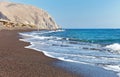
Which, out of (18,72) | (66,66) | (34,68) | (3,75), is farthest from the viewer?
(66,66)

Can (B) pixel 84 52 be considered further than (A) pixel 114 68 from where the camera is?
Yes

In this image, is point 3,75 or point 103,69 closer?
point 3,75

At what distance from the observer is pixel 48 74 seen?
12.7 m

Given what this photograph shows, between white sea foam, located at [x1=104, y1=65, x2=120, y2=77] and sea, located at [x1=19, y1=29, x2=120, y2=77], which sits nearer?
white sea foam, located at [x1=104, y1=65, x2=120, y2=77]

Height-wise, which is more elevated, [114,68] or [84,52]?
[114,68]

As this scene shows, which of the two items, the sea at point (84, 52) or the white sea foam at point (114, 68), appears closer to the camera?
the white sea foam at point (114, 68)

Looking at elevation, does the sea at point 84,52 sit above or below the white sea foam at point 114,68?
below

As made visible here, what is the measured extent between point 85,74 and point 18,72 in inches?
122

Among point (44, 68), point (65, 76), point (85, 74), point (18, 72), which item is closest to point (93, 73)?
point (85, 74)

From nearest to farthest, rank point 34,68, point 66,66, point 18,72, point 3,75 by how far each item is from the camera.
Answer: point 3,75
point 18,72
point 34,68
point 66,66

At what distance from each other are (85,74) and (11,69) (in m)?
3.49

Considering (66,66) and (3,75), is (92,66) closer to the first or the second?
(66,66)

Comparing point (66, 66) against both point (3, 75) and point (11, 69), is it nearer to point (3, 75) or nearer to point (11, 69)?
point (11, 69)

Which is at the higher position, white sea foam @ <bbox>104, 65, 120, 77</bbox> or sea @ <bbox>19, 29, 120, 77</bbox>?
white sea foam @ <bbox>104, 65, 120, 77</bbox>
